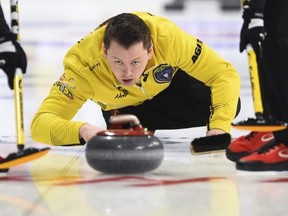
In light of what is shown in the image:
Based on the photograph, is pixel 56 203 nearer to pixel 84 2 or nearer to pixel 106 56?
pixel 106 56

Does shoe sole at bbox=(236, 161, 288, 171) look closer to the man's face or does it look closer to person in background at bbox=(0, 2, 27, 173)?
the man's face

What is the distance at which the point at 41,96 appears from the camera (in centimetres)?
556

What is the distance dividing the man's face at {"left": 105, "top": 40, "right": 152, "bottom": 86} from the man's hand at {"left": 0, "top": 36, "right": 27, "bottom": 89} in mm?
381

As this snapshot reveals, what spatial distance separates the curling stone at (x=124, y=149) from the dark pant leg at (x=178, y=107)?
1.05 metres

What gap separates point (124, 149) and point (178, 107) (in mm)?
1315

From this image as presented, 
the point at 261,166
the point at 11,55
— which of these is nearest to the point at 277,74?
the point at 261,166

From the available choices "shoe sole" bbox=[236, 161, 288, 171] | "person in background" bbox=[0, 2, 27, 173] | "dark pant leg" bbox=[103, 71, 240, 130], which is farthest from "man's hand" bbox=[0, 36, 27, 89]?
"dark pant leg" bbox=[103, 71, 240, 130]

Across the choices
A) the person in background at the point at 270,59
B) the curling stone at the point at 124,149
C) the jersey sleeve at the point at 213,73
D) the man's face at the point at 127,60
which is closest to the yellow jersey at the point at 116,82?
the jersey sleeve at the point at 213,73

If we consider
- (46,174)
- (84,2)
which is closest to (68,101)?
(46,174)

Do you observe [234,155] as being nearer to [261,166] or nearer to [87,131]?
[261,166]

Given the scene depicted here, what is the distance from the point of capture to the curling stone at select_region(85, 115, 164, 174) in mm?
3025

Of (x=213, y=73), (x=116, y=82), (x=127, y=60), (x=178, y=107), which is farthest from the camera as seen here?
(x=178, y=107)

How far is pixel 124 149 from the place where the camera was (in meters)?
3.01

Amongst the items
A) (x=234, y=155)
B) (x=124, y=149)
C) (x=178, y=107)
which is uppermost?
(x=124, y=149)
